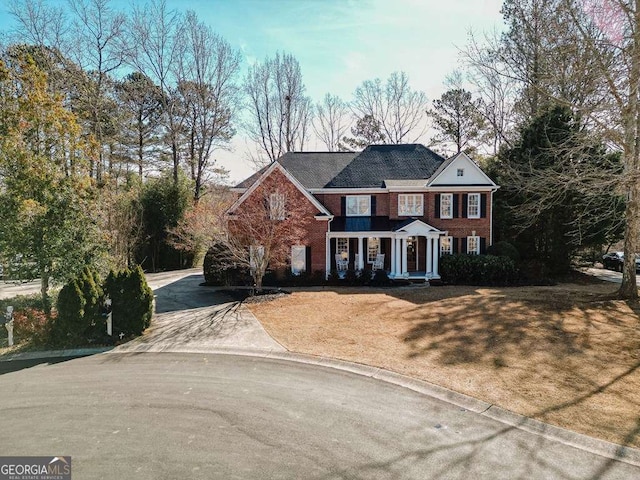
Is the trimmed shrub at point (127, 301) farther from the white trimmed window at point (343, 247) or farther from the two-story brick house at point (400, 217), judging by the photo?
the white trimmed window at point (343, 247)

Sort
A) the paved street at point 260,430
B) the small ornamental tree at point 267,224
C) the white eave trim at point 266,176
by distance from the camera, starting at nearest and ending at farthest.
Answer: the paved street at point 260,430 → the small ornamental tree at point 267,224 → the white eave trim at point 266,176

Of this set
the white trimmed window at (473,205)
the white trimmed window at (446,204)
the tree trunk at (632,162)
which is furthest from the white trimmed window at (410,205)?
the tree trunk at (632,162)

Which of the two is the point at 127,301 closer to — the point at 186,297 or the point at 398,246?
the point at 186,297

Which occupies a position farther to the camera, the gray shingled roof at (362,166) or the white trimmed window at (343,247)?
the gray shingled roof at (362,166)

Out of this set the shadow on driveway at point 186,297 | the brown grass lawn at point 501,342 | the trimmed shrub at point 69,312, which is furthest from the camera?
the shadow on driveway at point 186,297

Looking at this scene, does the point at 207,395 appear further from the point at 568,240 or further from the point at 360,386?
the point at 568,240

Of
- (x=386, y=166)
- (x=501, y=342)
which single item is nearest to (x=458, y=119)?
(x=386, y=166)

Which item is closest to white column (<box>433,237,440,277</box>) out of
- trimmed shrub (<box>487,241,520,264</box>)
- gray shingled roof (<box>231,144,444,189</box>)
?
trimmed shrub (<box>487,241,520,264</box>)

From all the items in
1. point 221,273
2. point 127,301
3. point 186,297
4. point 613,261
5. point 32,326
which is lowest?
point 186,297
